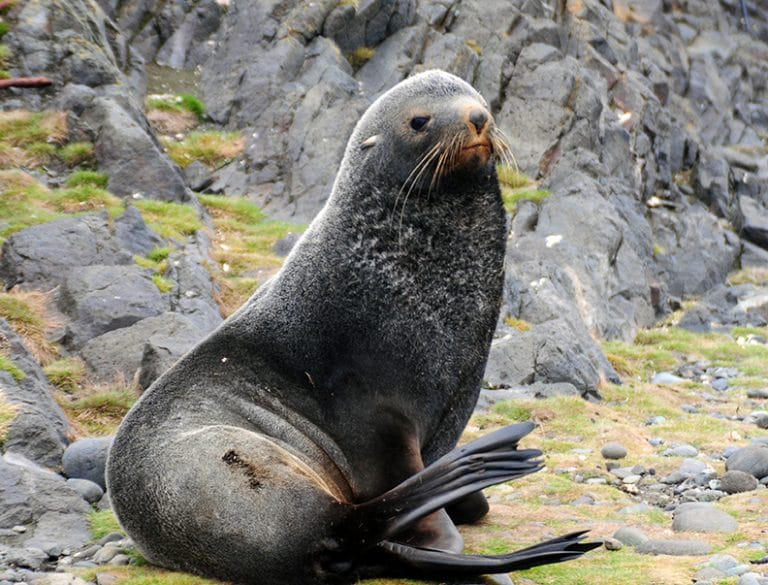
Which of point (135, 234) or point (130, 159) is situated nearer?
point (135, 234)

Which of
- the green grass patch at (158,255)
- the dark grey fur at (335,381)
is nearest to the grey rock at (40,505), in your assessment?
the dark grey fur at (335,381)

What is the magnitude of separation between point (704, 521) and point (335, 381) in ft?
7.31

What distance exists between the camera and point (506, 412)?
394 inches

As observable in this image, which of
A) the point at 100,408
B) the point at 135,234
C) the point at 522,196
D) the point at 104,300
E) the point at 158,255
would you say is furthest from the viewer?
the point at 522,196

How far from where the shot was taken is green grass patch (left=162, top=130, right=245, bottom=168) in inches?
831

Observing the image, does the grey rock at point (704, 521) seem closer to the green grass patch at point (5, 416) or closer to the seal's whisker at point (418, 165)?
the seal's whisker at point (418, 165)

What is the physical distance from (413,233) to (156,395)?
1552 mm

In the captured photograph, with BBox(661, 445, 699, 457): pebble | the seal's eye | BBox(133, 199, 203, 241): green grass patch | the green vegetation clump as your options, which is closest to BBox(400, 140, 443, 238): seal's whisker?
the seal's eye

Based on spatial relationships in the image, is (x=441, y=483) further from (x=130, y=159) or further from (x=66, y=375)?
(x=130, y=159)

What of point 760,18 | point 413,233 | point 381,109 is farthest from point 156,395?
point 760,18

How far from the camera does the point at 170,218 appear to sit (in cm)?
1483

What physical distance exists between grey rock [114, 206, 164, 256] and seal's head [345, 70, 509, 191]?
303 inches

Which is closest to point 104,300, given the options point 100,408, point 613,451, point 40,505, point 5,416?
point 100,408

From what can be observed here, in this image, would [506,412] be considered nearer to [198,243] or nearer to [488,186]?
[488,186]
